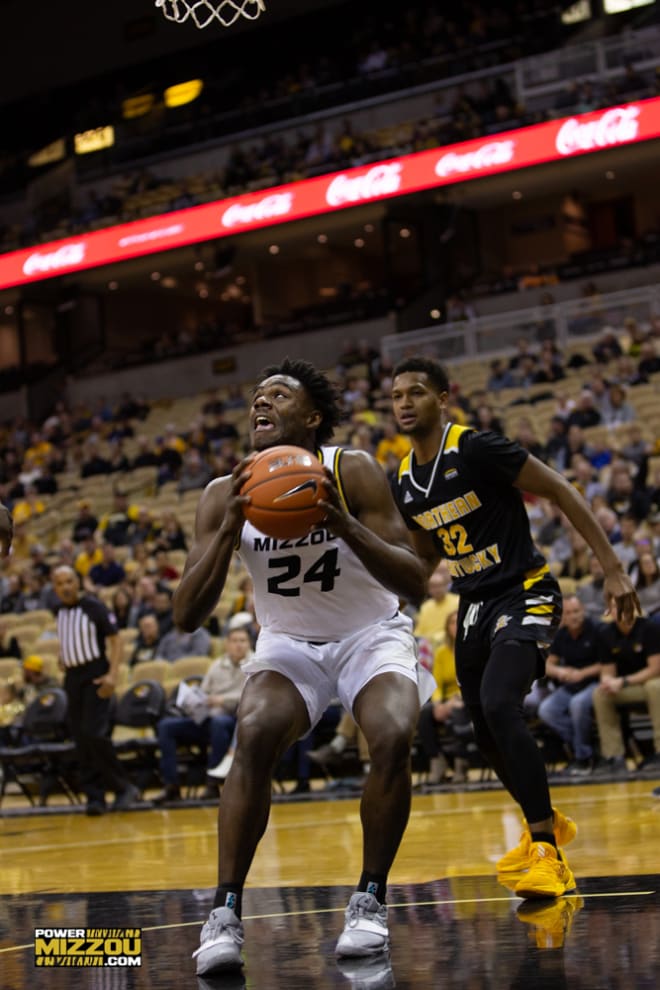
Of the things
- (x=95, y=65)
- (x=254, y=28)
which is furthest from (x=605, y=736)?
(x=95, y=65)

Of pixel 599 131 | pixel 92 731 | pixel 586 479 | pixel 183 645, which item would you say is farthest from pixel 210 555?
pixel 599 131

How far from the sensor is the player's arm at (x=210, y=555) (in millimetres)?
4145

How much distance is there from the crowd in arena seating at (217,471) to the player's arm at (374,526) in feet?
16.1

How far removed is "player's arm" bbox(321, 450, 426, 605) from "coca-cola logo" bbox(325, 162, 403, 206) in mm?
19010

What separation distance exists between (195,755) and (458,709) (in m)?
2.67

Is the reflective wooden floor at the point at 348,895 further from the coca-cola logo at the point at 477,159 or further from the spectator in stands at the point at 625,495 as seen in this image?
the coca-cola logo at the point at 477,159

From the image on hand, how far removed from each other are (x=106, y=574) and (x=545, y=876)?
12.8 metres

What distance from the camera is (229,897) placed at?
401 cm

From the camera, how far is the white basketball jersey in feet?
14.8

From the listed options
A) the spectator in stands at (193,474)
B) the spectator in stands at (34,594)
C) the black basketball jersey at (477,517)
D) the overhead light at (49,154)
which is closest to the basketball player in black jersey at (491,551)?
the black basketball jersey at (477,517)

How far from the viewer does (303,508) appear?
160 inches

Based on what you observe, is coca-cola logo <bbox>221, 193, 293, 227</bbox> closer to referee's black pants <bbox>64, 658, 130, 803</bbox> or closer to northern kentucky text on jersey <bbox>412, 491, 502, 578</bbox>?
referee's black pants <bbox>64, 658, 130, 803</bbox>

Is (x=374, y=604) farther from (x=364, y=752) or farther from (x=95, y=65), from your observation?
(x=95, y=65)
